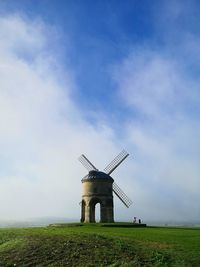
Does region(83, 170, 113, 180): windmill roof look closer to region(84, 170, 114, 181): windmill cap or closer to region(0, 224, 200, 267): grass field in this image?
region(84, 170, 114, 181): windmill cap

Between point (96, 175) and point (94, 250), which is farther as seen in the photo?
point (96, 175)

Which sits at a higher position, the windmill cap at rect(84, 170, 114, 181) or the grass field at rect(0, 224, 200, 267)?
the windmill cap at rect(84, 170, 114, 181)

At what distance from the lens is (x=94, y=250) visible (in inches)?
1033

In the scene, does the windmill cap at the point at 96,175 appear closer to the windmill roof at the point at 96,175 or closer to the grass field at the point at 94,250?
the windmill roof at the point at 96,175

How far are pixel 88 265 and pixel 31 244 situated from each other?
18.7 ft

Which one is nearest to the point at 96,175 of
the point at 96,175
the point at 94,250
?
the point at 96,175

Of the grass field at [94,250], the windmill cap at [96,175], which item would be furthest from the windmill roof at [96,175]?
the grass field at [94,250]

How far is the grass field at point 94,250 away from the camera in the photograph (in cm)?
2431

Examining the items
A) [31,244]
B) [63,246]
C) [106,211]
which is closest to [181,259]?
[63,246]

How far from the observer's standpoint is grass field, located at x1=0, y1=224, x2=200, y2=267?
2431cm

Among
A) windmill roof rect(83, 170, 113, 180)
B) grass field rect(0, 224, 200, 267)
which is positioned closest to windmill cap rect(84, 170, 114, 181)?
windmill roof rect(83, 170, 113, 180)

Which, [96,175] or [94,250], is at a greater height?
[96,175]

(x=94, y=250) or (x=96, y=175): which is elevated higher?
(x=96, y=175)

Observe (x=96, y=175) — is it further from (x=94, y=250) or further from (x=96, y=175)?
(x=94, y=250)
